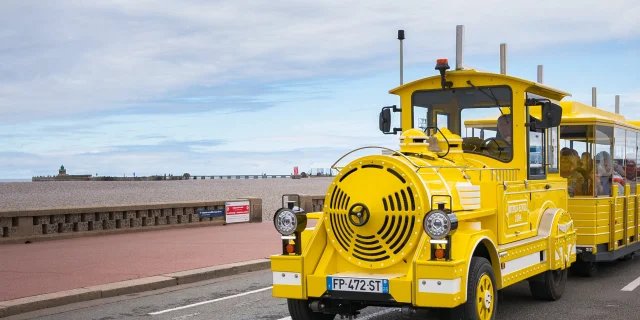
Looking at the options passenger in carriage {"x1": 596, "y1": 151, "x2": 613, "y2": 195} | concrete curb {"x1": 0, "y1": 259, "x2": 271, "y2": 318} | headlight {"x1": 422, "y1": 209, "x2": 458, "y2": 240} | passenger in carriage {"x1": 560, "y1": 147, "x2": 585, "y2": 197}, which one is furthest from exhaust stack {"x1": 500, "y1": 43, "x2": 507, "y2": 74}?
concrete curb {"x1": 0, "y1": 259, "x2": 271, "y2": 318}

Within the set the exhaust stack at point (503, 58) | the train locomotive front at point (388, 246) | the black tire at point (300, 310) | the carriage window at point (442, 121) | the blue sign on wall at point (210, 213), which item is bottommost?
the black tire at point (300, 310)

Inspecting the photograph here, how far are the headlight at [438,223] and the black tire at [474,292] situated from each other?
0.72 metres

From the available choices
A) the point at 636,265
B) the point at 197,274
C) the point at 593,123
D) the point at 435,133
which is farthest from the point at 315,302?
the point at 636,265

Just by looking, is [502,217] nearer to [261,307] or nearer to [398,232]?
[398,232]

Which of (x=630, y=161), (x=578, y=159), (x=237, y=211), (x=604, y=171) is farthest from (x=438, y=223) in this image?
(x=237, y=211)

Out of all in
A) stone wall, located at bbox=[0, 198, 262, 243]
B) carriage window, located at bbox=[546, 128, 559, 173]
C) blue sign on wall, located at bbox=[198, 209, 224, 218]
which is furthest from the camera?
blue sign on wall, located at bbox=[198, 209, 224, 218]

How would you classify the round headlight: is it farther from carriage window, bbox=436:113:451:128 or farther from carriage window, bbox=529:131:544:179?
carriage window, bbox=529:131:544:179

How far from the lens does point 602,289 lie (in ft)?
37.2

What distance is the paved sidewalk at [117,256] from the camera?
11977 mm

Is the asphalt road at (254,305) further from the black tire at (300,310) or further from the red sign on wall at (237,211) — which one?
the red sign on wall at (237,211)

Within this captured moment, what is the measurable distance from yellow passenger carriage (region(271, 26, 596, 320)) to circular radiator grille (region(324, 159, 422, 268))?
0.01 metres

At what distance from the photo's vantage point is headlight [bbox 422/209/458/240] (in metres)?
6.76

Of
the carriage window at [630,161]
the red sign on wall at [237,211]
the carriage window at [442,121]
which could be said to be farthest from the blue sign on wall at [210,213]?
the carriage window at [442,121]

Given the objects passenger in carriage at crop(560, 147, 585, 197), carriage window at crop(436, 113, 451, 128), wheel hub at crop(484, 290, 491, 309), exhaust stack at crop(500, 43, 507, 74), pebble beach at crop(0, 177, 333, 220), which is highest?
exhaust stack at crop(500, 43, 507, 74)
